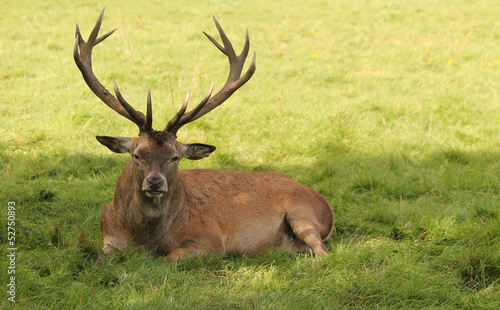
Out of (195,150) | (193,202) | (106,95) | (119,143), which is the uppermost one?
(106,95)

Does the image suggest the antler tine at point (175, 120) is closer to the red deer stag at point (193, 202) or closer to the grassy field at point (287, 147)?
the red deer stag at point (193, 202)

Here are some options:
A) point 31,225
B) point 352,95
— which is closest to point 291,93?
point 352,95

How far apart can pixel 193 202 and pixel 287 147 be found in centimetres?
261

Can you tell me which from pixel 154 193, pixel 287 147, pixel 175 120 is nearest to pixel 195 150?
pixel 175 120

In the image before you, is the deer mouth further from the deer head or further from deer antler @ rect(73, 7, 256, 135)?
deer antler @ rect(73, 7, 256, 135)

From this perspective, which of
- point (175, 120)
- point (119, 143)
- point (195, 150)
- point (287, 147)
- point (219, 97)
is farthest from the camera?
point (287, 147)

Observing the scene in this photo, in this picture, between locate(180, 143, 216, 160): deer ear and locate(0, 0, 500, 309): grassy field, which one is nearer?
locate(0, 0, 500, 309): grassy field

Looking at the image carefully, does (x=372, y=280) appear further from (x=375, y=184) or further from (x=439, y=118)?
(x=439, y=118)

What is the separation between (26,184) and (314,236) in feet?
11.0

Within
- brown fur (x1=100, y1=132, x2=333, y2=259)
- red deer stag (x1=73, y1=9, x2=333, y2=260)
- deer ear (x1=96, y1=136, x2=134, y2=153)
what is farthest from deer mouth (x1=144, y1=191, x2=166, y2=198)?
deer ear (x1=96, y1=136, x2=134, y2=153)

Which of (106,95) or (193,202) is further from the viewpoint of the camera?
(193,202)

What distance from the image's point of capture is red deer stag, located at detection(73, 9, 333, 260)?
15.0ft

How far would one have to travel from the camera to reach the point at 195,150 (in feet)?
16.7

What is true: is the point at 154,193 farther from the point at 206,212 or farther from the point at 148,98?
the point at 206,212
